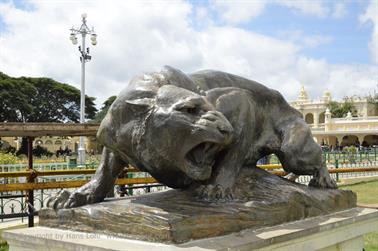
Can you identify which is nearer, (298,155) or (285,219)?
(285,219)

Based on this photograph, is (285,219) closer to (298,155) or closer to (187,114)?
(298,155)

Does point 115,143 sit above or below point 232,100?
below

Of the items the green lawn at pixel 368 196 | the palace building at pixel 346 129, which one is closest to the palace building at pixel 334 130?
the palace building at pixel 346 129

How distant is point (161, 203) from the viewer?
3.39m

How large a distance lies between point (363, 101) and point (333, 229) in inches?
2798

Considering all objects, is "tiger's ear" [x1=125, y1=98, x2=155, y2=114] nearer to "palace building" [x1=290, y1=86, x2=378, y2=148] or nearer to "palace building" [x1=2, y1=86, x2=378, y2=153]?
"palace building" [x1=2, y1=86, x2=378, y2=153]

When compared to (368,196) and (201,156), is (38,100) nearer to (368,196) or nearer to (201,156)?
(368,196)

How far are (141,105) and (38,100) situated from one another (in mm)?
50823

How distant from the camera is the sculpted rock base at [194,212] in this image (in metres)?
3.08

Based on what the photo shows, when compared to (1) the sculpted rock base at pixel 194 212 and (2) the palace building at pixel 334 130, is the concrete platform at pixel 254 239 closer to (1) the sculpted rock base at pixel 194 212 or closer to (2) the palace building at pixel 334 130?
(1) the sculpted rock base at pixel 194 212

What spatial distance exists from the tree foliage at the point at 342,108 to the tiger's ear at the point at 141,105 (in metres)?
67.5

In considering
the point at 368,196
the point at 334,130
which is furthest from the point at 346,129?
the point at 368,196

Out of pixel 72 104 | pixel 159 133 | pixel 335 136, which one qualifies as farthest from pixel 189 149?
pixel 335 136

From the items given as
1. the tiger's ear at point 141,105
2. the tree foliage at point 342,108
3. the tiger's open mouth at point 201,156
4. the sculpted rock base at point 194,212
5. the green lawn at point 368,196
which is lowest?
the green lawn at point 368,196
